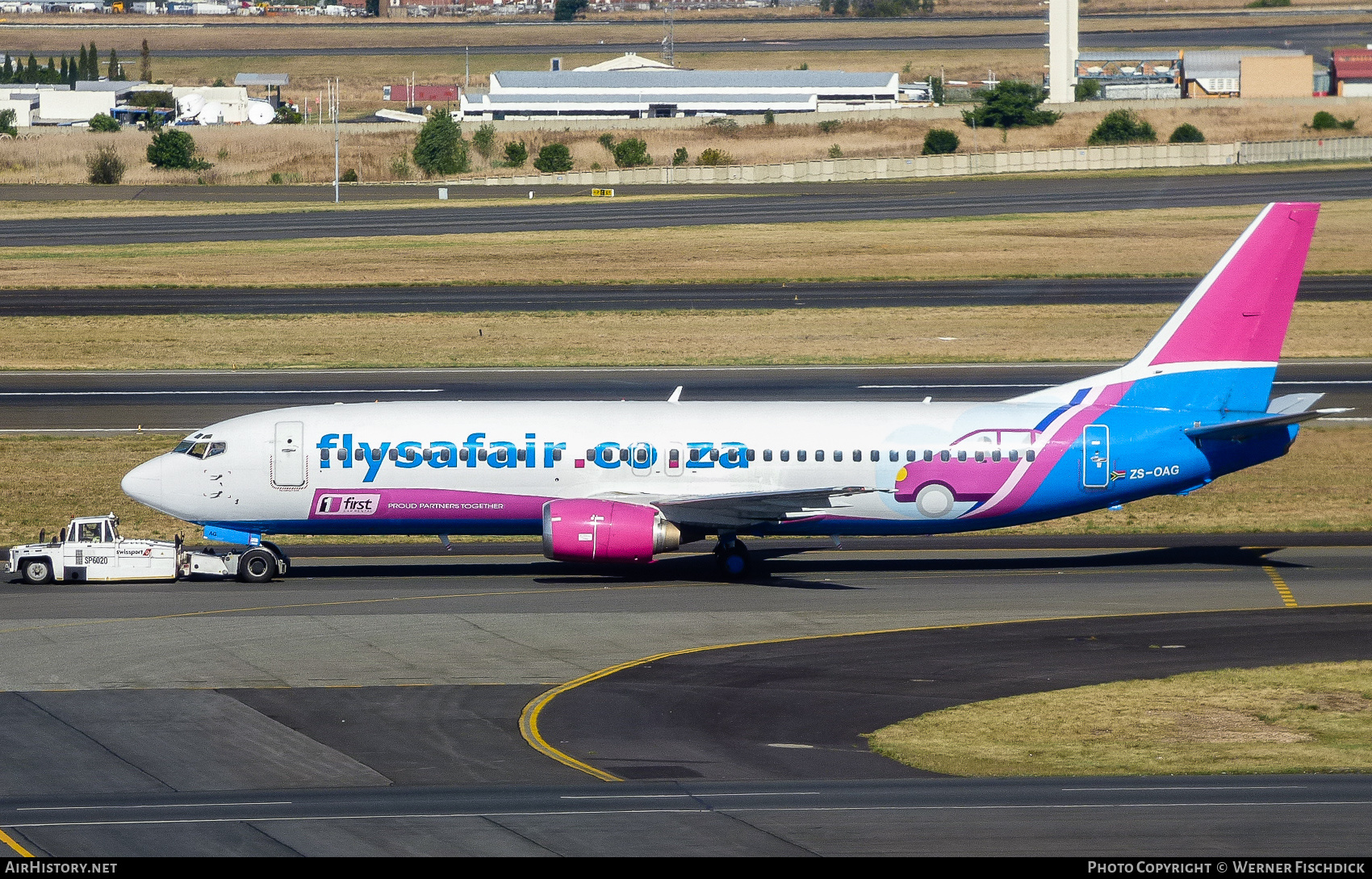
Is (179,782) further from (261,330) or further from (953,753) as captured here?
(261,330)

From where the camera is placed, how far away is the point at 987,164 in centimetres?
15012

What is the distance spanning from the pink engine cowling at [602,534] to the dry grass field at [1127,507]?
8120 mm

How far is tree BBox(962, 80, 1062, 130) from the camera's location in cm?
17075

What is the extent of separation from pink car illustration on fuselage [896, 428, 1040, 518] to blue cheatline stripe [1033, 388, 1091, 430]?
10.3 inches

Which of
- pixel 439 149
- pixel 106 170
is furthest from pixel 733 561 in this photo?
pixel 439 149

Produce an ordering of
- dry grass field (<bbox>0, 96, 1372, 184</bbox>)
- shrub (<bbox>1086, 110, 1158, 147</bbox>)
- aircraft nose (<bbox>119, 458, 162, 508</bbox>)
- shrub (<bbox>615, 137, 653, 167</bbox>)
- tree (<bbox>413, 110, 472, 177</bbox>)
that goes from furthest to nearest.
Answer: shrub (<bbox>1086, 110, 1158, 147</bbox>) → shrub (<bbox>615, 137, 653, 167</bbox>) → tree (<bbox>413, 110, 472, 177</bbox>) → dry grass field (<bbox>0, 96, 1372, 184</bbox>) → aircraft nose (<bbox>119, 458, 162, 508</bbox>)

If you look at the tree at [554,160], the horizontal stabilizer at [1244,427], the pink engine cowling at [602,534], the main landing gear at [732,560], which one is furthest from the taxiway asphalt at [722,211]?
the horizontal stabilizer at [1244,427]

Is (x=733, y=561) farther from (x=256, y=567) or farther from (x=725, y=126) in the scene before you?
(x=725, y=126)

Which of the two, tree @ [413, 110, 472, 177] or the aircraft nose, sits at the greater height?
tree @ [413, 110, 472, 177]

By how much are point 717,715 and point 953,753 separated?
4.59 metres

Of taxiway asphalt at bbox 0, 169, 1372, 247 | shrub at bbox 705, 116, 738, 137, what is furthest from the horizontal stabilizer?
shrub at bbox 705, 116, 738, 137

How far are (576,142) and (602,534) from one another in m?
139

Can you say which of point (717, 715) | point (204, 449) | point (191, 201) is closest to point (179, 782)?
point (717, 715)

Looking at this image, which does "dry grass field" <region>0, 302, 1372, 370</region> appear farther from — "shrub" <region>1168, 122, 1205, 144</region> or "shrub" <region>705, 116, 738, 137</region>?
"shrub" <region>705, 116, 738, 137</region>
